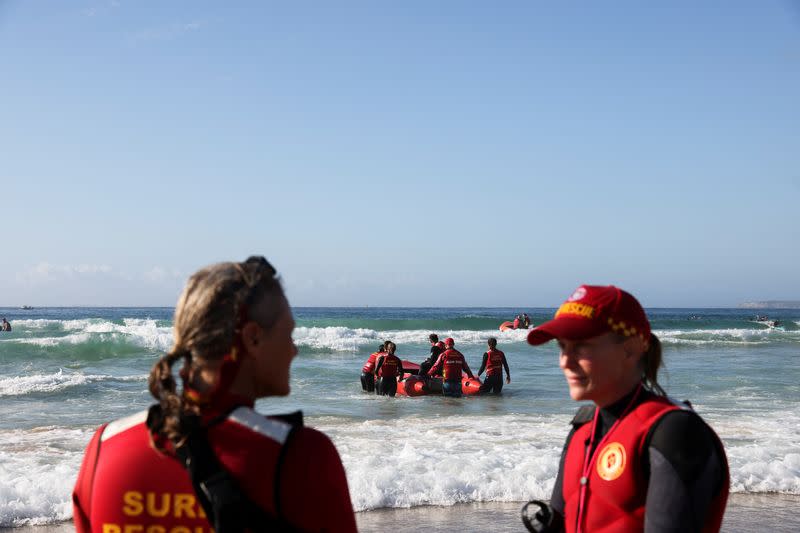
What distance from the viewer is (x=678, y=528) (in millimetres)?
2078

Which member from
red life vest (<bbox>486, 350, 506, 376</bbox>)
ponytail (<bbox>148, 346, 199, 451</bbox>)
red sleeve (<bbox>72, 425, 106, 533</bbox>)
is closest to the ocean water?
red life vest (<bbox>486, 350, 506, 376</bbox>)

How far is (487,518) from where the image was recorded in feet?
22.8

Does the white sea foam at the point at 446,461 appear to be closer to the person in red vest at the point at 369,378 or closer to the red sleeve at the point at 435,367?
the person in red vest at the point at 369,378

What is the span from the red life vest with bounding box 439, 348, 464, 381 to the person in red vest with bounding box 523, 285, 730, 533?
14.7 meters

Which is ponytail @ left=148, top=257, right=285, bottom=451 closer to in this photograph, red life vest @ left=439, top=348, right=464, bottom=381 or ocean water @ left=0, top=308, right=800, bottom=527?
ocean water @ left=0, top=308, right=800, bottom=527

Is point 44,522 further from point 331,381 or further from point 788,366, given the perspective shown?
point 788,366

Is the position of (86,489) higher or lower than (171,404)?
lower

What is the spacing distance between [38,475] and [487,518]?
4357 mm

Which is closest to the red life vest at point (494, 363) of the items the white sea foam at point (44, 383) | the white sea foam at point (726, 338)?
the white sea foam at point (44, 383)

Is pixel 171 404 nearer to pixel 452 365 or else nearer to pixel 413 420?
pixel 413 420

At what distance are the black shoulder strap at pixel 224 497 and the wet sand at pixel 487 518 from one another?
5.31 meters

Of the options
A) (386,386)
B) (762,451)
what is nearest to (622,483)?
(762,451)

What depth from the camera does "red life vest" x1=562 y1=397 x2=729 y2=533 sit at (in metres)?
2.23

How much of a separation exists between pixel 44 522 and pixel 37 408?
834 centimetres
